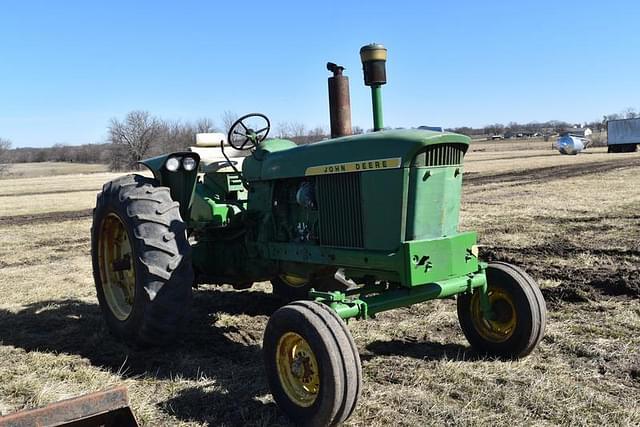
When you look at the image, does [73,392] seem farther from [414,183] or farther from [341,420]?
[414,183]

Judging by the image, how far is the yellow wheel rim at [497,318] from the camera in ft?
14.2

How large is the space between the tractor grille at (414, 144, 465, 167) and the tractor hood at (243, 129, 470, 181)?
49 mm

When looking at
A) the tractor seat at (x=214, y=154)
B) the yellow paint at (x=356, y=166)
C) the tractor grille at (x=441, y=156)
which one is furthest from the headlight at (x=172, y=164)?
the tractor grille at (x=441, y=156)

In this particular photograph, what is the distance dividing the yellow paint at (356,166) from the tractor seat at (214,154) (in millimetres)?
1556

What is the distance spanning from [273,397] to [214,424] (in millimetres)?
398

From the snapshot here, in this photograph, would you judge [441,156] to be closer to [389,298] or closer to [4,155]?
[389,298]

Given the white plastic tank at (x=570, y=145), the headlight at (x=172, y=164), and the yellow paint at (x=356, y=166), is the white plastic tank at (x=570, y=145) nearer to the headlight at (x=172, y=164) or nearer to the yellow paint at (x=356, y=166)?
the headlight at (x=172, y=164)

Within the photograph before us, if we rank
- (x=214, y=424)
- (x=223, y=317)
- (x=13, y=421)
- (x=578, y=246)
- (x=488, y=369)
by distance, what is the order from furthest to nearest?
(x=578, y=246)
(x=223, y=317)
(x=488, y=369)
(x=214, y=424)
(x=13, y=421)

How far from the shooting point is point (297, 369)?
3.49 meters

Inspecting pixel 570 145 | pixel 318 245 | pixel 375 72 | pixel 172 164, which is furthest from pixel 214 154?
pixel 570 145

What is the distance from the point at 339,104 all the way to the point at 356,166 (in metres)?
0.96

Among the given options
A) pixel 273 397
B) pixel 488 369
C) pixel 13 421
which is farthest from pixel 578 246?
pixel 13 421

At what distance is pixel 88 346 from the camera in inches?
194

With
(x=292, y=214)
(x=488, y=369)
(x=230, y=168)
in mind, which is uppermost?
(x=230, y=168)
